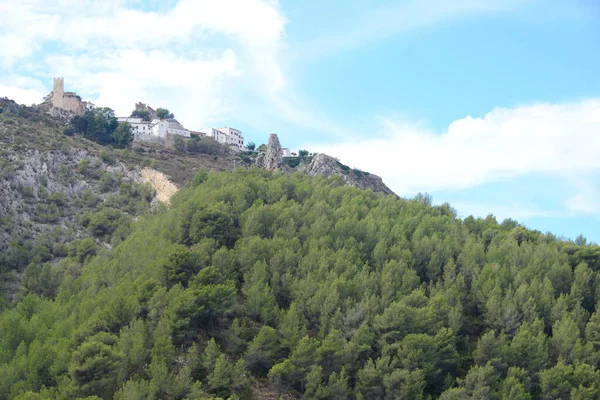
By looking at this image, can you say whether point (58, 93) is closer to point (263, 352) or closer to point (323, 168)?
point (323, 168)

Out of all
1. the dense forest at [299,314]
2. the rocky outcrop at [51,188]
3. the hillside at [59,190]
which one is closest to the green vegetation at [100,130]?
the hillside at [59,190]

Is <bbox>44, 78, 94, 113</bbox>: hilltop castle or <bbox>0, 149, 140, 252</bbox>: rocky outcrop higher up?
<bbox>44, 78, 94, 113</bbox>: hilltop castle

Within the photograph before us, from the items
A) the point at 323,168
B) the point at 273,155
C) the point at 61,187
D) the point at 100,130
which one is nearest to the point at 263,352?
the point at 61,187

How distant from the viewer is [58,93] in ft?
261

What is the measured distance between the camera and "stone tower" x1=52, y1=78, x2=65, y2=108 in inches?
3123

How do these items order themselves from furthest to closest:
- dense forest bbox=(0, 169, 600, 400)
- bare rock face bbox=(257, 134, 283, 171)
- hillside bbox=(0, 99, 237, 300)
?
bare rock face bbox=(257, 134, 283, 171) → hillside bbox=(0, 99, 237, 300) → dense forest bbox=(0, 169, 600, 400)

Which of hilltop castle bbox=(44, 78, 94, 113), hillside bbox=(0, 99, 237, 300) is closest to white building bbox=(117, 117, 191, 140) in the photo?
hilltop castle bbox=(44, 78, 94, 113)

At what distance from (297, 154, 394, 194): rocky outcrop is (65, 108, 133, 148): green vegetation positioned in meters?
17.8

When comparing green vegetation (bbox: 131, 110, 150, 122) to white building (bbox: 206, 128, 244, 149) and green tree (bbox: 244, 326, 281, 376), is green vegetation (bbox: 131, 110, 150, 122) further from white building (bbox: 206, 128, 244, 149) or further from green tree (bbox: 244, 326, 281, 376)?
green tree (bbox: 244, 326, 281, 376)

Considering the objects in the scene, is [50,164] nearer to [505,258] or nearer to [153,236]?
[153,236]

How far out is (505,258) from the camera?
1631 inches

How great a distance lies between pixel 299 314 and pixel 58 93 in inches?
2197

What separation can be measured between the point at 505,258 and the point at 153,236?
2020cm

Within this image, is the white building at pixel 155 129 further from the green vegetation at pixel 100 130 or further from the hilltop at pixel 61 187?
the hilltop at pixel 61 187
